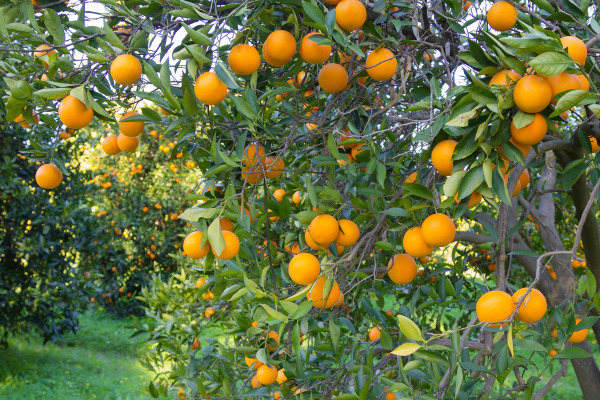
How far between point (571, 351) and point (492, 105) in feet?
2.45

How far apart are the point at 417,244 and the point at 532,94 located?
0.49 metres

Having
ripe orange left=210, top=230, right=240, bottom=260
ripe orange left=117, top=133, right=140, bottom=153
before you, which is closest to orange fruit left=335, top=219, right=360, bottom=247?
ripe orange left=210, top=230, right=240, bottom=260

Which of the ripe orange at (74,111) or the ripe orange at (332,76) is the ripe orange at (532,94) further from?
the ripe orange at (74,111)

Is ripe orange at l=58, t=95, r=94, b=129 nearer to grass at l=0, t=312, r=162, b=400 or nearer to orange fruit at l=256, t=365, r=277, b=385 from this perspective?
orange fruit at l=256, t=365, r=277, b=385

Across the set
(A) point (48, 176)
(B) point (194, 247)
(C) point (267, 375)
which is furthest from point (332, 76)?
(A) point (48, 176)

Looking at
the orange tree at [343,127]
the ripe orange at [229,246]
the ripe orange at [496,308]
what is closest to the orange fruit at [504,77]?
the orange tree at [343,127]

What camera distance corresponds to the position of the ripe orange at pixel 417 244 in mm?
1245

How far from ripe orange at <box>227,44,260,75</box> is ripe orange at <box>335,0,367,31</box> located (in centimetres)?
24

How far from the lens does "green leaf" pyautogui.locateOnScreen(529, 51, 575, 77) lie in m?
0.87

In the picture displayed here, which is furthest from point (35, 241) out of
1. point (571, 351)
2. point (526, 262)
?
point (571, 351)

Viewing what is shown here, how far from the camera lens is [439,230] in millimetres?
1157

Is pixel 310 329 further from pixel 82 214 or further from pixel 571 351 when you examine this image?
pixel 82 214

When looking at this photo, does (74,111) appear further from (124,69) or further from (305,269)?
(305,269)

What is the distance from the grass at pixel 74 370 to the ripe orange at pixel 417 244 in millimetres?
3556
